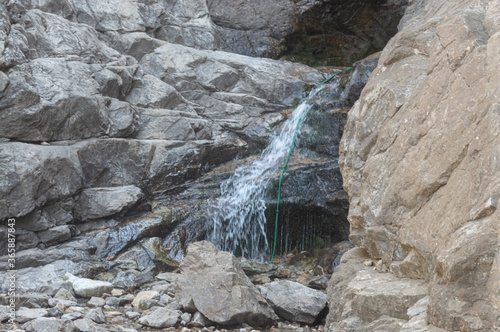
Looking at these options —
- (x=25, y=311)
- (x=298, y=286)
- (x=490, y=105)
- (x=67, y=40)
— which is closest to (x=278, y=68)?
(x=67, y=40)

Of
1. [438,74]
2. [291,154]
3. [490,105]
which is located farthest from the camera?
[291,154]

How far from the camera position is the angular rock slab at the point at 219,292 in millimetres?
5090

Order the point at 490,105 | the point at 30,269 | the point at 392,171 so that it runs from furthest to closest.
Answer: the point at 30,269, the point at 392,171, the point at 490,105

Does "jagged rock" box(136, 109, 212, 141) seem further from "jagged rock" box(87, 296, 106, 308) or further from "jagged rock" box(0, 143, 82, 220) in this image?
"jagged rock" box(87, 296, 106, 308)

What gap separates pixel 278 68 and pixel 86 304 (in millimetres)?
8291

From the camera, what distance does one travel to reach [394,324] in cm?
277

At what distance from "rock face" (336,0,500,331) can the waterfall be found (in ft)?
15.1

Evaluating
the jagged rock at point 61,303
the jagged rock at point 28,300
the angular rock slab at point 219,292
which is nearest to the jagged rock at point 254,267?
the angular rock slab at point 219,292

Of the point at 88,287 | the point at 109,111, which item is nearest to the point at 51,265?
the point at 88,287

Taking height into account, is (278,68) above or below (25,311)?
above

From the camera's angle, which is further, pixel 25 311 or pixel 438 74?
pixel 25 311

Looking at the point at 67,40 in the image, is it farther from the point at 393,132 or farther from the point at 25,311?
the point at 393,132

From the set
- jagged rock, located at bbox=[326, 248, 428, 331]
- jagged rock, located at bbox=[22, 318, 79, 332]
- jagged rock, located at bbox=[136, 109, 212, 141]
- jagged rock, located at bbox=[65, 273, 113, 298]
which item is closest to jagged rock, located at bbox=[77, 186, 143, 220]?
jagged rock, located at bbox=[136, 109, 212, 141]

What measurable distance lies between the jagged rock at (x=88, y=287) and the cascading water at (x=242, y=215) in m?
2.57
